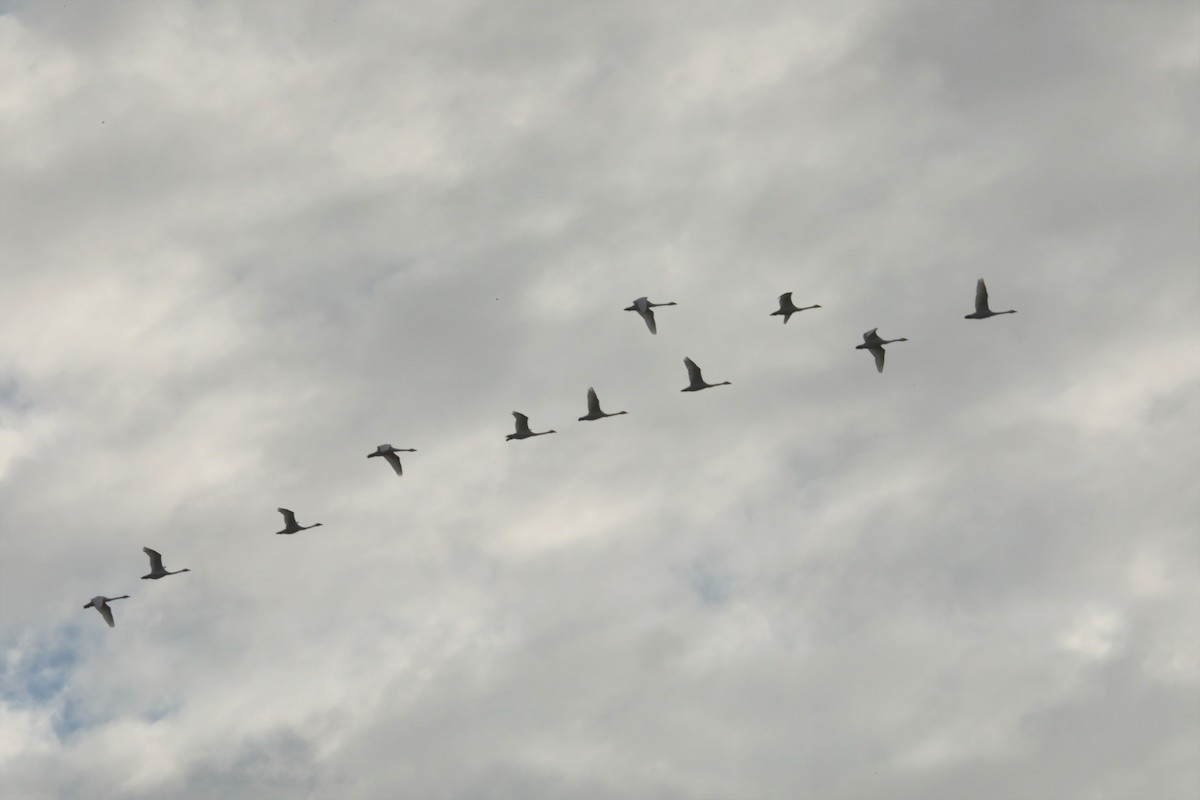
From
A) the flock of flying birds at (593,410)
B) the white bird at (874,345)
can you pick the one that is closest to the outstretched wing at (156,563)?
the flock of flying birds at (593,410)

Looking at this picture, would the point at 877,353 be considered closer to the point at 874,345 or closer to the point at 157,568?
the point at 874,345

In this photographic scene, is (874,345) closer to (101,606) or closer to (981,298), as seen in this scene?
(981,298)

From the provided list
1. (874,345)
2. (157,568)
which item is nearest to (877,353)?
(874,345)

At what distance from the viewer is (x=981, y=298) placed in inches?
6422

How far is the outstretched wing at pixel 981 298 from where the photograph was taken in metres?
162

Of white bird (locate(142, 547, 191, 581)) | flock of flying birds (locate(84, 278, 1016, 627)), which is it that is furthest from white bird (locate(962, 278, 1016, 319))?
white bird (locate(142, 547, 191, 581))

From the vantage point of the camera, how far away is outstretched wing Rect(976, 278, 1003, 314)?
162 metres

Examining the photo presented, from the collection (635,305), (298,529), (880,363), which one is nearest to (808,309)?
(880,363)

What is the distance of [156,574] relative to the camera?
555 feet

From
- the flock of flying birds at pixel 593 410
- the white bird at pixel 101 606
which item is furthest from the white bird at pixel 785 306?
the white bird at pixel 101 606

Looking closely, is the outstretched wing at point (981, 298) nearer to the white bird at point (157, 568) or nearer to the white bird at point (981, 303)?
the white bird at point (981, 303)

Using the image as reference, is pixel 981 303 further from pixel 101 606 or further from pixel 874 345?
pixel 101 606

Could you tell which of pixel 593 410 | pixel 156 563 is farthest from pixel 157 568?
pixel 593 410

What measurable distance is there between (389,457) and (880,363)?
135ft
